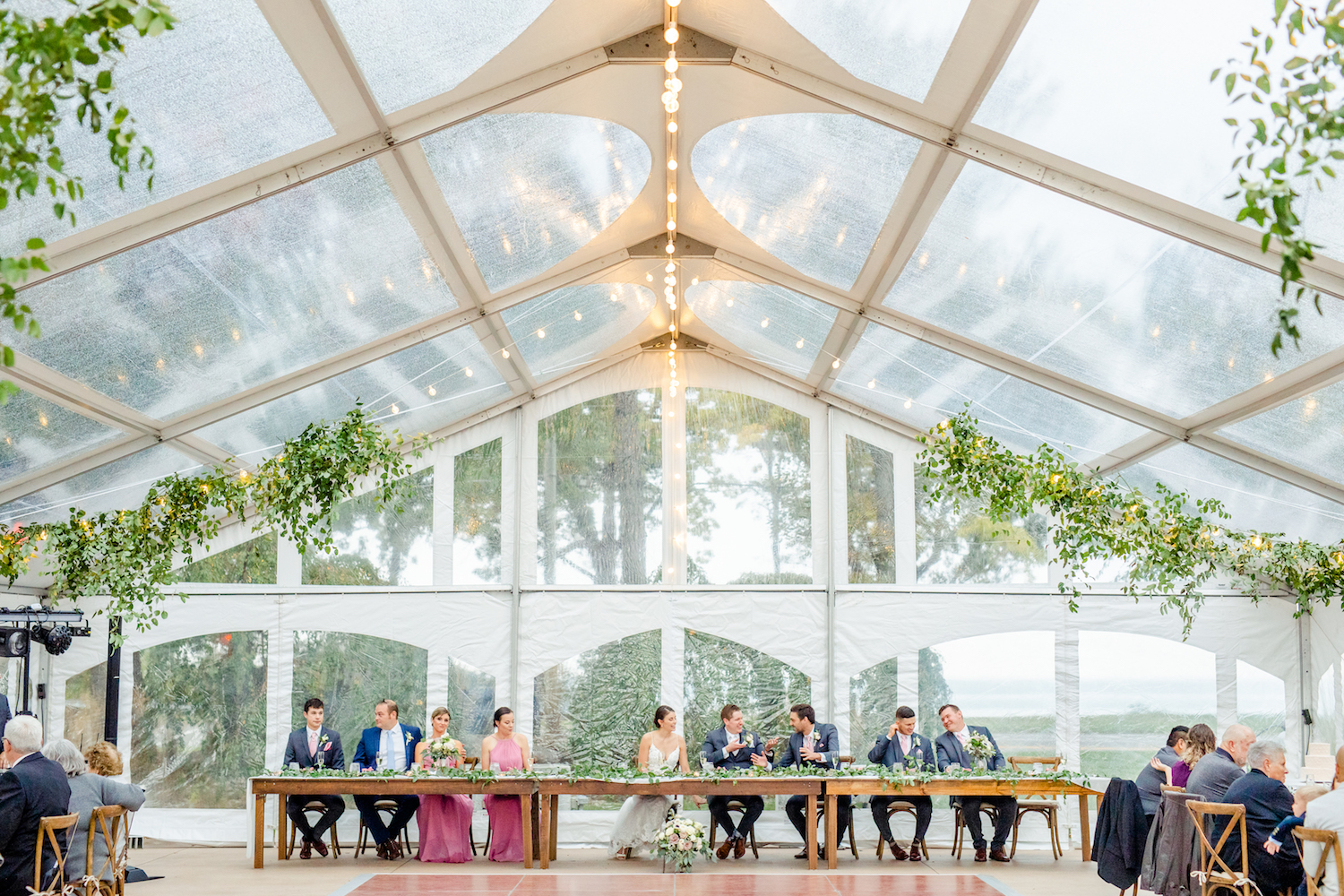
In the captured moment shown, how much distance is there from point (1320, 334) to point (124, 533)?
331 inches

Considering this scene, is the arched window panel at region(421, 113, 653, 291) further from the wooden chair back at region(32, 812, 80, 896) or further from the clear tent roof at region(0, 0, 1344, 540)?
the wooden chair back at region(32, 812, 80, 896)

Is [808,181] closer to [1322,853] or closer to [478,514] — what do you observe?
[1322,853]

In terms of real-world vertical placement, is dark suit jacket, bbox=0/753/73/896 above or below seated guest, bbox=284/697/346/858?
above

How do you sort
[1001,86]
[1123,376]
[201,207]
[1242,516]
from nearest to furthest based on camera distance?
[1001,86] → [201,207] → [1123,376] → [1242,516]

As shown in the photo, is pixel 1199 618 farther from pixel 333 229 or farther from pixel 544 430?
pixel 333 229

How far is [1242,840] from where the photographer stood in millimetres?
6383

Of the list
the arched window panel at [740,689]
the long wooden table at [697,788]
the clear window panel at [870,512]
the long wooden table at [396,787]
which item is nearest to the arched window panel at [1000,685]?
→ the clear window panel at [870,512]

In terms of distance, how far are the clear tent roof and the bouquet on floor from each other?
428 cm

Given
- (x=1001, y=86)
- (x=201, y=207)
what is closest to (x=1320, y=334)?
(x=1001, y=86)

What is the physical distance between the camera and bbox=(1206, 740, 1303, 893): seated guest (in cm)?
641

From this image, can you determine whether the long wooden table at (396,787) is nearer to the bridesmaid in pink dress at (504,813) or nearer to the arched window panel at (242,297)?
the bridesmaid in pink dress at (504,813)

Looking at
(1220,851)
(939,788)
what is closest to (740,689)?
(939,788)

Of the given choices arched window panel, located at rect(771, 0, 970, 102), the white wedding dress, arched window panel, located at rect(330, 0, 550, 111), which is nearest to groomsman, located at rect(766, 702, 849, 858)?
the white wedding dress

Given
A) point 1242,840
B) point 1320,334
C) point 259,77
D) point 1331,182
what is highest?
point 259,77
